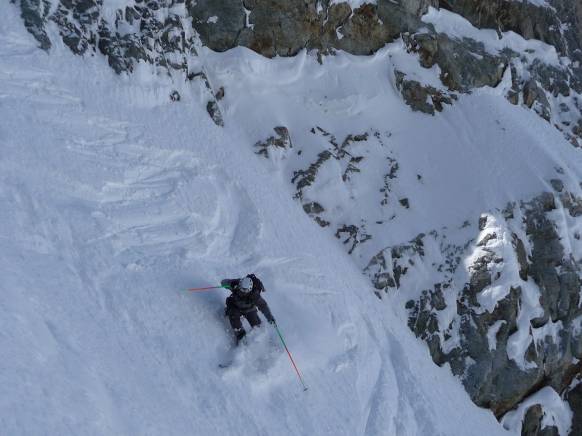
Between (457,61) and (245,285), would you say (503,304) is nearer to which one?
(245,285)

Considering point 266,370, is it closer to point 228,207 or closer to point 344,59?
point 228,207

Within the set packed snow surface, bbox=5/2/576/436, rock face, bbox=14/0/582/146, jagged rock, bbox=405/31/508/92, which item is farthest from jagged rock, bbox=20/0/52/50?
jagged rock, bbox=405/31/508/92

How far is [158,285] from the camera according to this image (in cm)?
945

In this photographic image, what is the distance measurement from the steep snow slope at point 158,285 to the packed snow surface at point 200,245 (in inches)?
1.2

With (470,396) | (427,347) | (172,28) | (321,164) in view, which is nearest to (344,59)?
(321,164)

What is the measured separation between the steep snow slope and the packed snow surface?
0.03 meters

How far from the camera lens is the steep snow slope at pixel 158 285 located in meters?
7.64

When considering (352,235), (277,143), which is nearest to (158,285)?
(352,235)

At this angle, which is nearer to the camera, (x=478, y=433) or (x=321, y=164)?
(x=478, y=433)

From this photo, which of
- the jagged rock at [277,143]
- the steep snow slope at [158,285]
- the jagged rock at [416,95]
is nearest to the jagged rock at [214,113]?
the steep snow slope at [158,285]

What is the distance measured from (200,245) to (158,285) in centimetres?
164

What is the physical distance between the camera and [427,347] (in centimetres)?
1320

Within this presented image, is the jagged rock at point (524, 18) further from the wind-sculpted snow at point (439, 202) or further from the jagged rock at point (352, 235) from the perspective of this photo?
the jagged rock at point (352, 235)

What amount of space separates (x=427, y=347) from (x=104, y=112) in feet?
28.1
